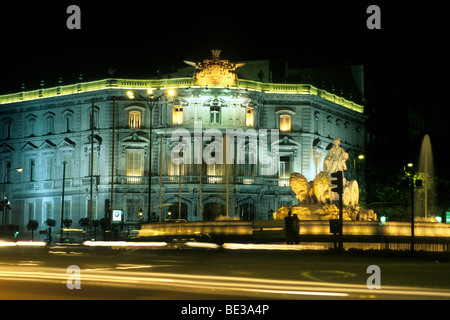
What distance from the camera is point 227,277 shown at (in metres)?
20.1

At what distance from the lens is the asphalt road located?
16656 mm

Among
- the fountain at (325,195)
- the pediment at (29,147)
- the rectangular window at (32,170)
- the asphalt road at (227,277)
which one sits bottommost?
the asphalt road at (227,277)

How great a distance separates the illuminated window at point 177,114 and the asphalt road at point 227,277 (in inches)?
1868

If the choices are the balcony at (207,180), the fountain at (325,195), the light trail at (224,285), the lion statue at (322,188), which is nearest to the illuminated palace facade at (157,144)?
the balcony at (207,180)

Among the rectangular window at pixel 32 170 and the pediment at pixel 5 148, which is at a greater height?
the pediment at pixel 5 148

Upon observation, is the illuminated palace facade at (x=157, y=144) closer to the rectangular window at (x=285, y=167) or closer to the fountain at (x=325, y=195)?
the rectangular window at (x=285, y=167)

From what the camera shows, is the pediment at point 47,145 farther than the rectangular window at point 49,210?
Yes

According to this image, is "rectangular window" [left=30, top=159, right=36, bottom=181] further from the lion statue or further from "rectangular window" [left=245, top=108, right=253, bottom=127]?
the lion statue

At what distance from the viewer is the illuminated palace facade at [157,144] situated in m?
74.6

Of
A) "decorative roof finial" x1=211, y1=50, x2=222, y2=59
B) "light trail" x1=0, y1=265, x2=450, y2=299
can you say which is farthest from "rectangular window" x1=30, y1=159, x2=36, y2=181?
"light trail" x1=0, y1=265, x2=450, y2=299

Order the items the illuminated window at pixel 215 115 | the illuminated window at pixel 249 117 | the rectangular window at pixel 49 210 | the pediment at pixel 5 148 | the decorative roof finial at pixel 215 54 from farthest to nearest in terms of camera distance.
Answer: the pediment at pixel 5 148, the rectangular window at pixel 49 210, the illuminated window at pixel 249 117, the illuminated window at pixel 215 115, the decorative roof finial at pixel 215 54

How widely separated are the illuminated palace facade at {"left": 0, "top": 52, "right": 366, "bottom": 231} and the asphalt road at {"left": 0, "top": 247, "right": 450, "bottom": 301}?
43.7m

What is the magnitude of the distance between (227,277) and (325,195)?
25.0 meters
